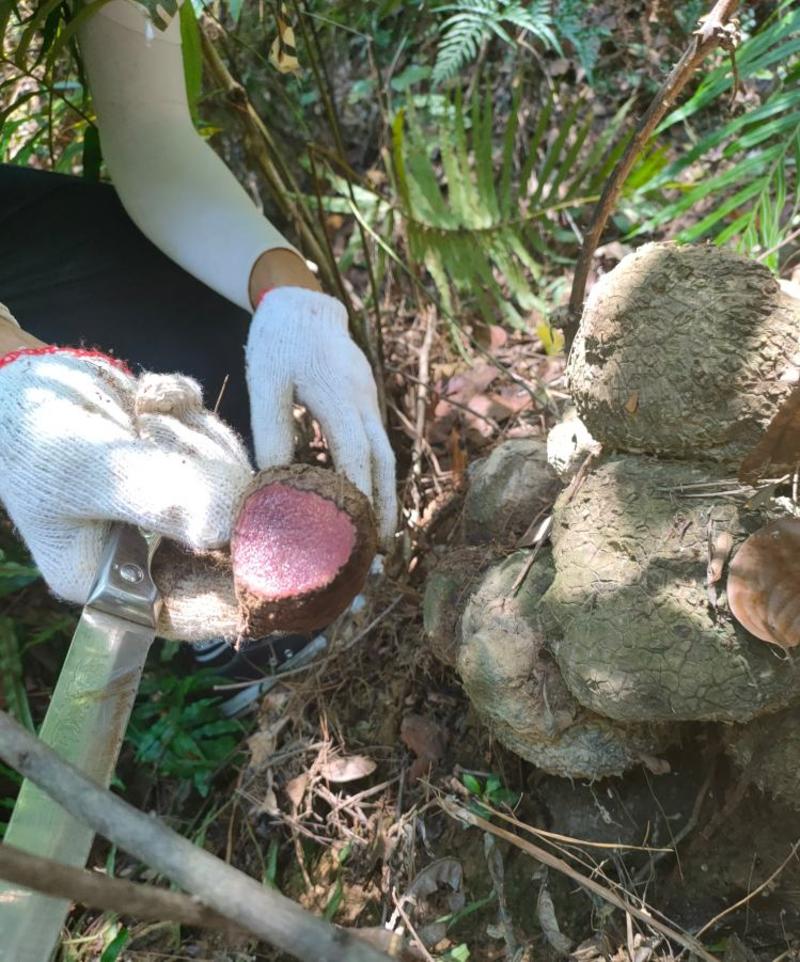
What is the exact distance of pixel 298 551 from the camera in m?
1.14

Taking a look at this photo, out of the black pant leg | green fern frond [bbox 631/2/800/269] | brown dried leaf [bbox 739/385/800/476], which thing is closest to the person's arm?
the black pant leg

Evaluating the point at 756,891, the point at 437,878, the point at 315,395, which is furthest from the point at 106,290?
the point at 756,891

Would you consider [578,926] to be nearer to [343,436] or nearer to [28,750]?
[343,436]

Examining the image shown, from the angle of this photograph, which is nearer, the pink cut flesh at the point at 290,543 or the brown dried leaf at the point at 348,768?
the pink cut flesh at the point at 290,543

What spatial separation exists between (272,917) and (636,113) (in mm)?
2796

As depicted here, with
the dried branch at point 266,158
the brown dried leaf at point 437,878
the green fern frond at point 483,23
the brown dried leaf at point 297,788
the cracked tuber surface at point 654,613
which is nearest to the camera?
the cracked tuber surface at point 654,613

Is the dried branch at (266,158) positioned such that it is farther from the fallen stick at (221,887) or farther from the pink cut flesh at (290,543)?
the fallen stick at (221,887)

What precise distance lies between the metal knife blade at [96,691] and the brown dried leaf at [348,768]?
63 cm

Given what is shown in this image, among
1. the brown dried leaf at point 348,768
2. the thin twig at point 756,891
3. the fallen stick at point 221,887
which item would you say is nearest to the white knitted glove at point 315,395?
the brown dried leaf at point 348,768

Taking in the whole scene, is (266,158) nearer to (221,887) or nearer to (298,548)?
(298,548)

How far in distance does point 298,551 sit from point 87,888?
2.09 feet

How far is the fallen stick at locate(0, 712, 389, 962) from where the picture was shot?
55cm

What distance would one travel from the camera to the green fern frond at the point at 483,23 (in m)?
2.44

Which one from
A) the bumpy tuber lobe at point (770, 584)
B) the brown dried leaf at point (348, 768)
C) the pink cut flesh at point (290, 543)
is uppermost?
the pink cut flesh at point (290, 543)
